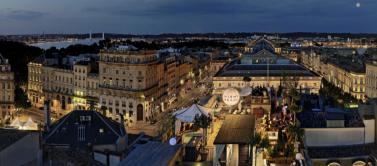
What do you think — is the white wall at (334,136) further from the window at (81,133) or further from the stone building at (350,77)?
the stone building at (350,77)

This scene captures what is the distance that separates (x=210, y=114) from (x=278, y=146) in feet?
37.5

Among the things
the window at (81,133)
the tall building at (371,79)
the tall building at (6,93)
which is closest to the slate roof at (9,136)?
the window at (81,133)

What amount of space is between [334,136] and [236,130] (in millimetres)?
7660

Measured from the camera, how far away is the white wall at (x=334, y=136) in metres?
31.5

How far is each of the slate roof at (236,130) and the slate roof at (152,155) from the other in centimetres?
318

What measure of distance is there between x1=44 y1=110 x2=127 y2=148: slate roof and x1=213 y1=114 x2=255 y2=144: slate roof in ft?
27.5

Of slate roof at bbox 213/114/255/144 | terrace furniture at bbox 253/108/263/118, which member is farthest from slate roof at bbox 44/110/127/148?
terrace furniture at bbox 253/108/263/118

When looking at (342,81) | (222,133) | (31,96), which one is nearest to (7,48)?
(31,96)

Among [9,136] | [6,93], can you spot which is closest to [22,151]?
[9,136]

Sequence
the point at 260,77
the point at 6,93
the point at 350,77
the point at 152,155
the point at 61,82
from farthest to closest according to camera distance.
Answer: the point at 350,77 → the point at 260,77 → the point at 61,82 → the point at 6,93 → the point at 152,155

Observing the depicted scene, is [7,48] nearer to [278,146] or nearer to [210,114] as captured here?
[210,114]

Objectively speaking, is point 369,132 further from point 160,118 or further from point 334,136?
point 160,118

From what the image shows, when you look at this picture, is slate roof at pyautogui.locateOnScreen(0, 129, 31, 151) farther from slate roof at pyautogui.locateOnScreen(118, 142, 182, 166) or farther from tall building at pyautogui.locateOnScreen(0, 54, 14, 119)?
tall building at pyautogui.locateOnScreen(0, 54, 14, 119)

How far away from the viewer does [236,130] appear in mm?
30359
